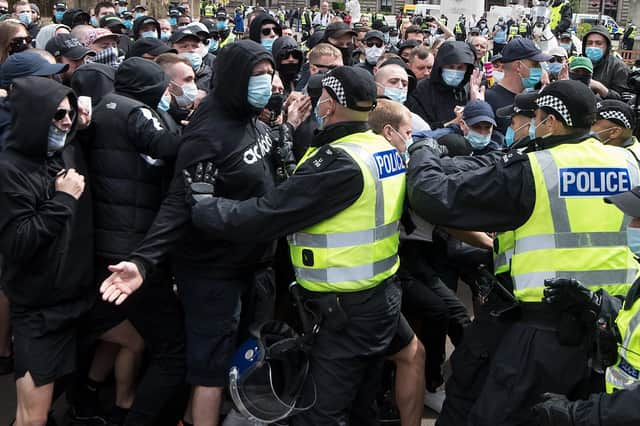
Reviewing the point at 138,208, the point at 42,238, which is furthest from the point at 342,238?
the point at 42,238

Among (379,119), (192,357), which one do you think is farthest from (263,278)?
(379,119)

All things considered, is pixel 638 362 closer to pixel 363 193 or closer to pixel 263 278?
pixel 363 193

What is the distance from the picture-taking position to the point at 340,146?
3.12 m

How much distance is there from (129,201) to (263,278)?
0.81m

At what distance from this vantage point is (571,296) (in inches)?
112

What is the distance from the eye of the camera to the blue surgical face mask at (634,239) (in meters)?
2.71

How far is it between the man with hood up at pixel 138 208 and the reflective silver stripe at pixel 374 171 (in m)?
1.03

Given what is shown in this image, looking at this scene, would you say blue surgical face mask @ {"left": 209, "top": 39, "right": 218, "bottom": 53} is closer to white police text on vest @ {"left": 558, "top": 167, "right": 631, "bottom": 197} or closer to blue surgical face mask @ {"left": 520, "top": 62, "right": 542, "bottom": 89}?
blue surgical face mask @ {"left": 520, "top": 62, "right": 542, "bottom": 89}

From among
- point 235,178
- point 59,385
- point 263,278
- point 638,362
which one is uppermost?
point 235,178

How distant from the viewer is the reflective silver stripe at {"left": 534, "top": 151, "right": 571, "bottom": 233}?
2.96 meters

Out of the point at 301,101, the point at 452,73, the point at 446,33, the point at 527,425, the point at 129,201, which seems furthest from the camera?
the point at 446,33

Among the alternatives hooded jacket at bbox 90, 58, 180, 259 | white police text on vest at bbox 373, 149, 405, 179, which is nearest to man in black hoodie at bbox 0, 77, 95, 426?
hooded jacket at bbox 90, 58, 180, 259

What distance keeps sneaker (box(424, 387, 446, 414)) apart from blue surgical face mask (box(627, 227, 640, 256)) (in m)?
2.07

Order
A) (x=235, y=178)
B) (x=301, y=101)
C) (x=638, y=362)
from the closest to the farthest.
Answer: (x=638, y=362)
(x=235, y=178)
(x=301, y=101)
